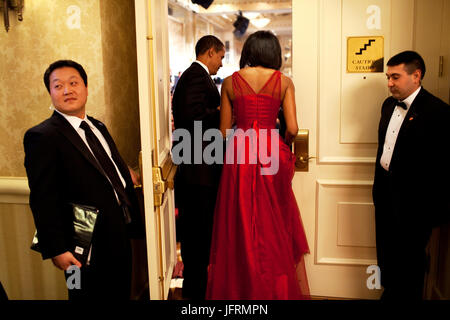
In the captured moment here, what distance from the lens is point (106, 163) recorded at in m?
1.83

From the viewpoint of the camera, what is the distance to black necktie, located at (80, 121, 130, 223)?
1804 millimetres

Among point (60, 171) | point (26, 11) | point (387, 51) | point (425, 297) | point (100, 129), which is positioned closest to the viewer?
point (60, 171)

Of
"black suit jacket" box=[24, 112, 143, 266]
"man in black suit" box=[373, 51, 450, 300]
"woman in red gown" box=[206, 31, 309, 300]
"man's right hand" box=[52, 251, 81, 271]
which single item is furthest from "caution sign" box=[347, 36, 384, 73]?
"man's right hand" box=[52, 251, 81, 271]

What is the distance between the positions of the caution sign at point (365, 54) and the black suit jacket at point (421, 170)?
0.33 meters

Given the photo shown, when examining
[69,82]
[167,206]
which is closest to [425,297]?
[167,206]

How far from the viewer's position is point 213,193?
8.75ft

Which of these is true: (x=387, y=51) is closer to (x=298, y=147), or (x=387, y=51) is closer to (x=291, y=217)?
(x=298, y=147)

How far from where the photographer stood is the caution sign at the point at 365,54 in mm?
2443

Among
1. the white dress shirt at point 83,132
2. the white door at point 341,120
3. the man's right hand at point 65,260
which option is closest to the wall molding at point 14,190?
the white dress shirt at point 83,132

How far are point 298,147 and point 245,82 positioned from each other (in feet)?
1.84

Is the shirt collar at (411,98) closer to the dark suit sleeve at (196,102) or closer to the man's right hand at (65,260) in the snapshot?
the dark suit sleeve at (196,102)

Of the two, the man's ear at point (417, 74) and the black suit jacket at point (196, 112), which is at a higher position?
the man's ear at point (417, 74)

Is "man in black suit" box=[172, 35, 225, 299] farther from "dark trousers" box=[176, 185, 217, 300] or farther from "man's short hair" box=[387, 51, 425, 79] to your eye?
"man's short hair" box=[387, 51, 425, 79]

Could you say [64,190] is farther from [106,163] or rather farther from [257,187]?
[257,187]
